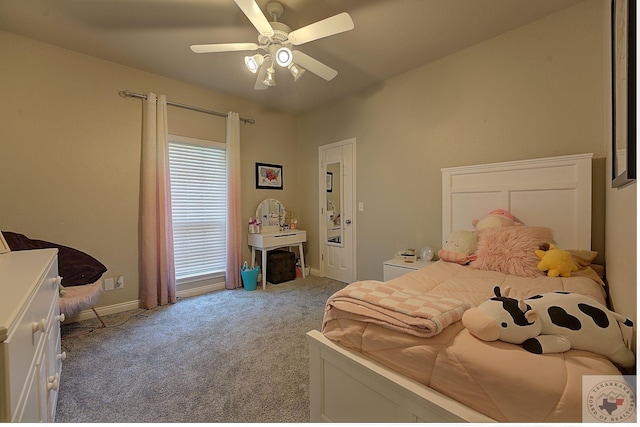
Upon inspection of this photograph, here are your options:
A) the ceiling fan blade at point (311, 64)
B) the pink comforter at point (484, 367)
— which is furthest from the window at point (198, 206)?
the pink comforter at point (484, 367)

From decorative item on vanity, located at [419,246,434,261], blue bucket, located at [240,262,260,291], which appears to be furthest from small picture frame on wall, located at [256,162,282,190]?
decorative item on vanity, located at [419,246,434,261]

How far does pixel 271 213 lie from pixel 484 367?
11.6 ft

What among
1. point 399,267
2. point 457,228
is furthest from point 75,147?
point 457,228

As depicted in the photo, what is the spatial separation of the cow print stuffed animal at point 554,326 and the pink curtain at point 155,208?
121 inches

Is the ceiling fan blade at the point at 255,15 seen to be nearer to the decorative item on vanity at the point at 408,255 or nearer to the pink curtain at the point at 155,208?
the pink curtain at the point at 155,208

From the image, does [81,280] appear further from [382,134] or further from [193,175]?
[382,134]

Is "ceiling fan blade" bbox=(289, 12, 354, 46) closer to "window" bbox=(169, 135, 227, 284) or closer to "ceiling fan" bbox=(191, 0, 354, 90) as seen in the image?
"ceiling fan" bbox=(191, 0, 354, 90)

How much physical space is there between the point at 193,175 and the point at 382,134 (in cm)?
243

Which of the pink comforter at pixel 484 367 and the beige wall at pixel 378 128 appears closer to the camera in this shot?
the pink comforter at pixel 484 367

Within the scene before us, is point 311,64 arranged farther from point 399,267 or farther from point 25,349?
point 25,349

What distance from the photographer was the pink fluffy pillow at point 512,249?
1.81 m

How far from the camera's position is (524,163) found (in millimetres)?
2232

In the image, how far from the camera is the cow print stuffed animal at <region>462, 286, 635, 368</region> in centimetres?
79

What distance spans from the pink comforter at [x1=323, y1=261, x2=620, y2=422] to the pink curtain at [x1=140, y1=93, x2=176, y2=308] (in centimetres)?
251
